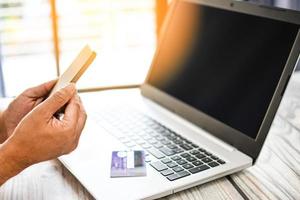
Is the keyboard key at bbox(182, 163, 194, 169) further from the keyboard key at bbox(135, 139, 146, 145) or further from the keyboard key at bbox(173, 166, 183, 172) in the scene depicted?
the keyboard key at bbox(135, 139, 146, 145)

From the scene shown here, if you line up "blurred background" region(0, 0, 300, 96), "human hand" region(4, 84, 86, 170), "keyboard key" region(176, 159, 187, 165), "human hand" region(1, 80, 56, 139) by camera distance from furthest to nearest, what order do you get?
"blurred background" region(0, 0, 300, 96), "human hand" region(1, 80, 56, 139), "keyboard key" region(176, 159, 187, 165), "human hand" region(4, 84, 86, 170)

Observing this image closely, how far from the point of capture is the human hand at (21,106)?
907 mm

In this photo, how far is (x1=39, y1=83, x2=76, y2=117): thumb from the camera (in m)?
0.71

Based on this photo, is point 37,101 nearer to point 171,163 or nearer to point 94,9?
point 171,163

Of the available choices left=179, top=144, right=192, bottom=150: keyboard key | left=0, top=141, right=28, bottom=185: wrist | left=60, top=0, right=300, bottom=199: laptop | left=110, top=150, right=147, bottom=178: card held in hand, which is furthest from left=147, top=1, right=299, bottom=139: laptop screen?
left=0, top=141, right=28, bottom=185: wrist

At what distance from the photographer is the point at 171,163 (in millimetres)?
802

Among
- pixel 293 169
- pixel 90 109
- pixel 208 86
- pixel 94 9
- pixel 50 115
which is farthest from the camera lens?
pixel 94 9

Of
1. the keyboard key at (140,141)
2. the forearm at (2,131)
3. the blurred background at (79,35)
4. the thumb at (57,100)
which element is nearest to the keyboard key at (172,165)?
the keyboard key at (140,141)

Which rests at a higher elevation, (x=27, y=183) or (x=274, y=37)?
(x=274, y=37)

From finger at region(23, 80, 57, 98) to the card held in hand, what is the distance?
8.2 inches

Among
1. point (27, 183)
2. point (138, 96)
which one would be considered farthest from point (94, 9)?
point (27, 183)

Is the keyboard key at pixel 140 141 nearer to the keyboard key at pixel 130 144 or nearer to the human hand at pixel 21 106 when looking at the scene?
the keyboard key at pixel 130 144

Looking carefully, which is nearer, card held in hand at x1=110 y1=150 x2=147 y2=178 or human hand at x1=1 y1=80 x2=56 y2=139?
card held in hand at x1=110 y1=150 x2=147 y2=178

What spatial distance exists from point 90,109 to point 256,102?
0.43 metres
